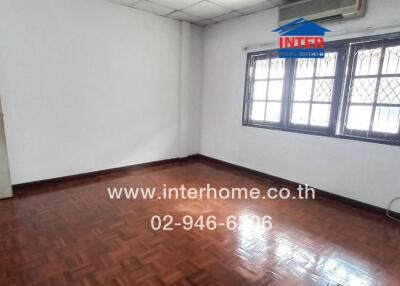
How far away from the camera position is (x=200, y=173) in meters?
4.51

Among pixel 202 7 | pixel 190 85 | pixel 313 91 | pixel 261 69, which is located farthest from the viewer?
pixel 190 85

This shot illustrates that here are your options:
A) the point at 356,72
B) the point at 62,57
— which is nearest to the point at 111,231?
the point at 62,57

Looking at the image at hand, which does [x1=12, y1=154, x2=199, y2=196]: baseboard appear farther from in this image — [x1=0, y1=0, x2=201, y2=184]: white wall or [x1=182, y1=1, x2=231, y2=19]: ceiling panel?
[x1=182, y1=1, x2=231, y2=19]: ceiling panel

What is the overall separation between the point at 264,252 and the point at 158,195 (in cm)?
168

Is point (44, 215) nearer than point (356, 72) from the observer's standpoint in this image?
Yes

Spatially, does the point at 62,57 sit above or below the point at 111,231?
above

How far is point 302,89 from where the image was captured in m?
3.70

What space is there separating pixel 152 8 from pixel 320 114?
312cm

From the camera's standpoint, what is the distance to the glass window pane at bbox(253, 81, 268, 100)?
4.19 meters

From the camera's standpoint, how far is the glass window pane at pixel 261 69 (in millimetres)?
4133

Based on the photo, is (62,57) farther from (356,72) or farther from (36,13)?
(356,72)

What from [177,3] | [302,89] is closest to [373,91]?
[302,89]

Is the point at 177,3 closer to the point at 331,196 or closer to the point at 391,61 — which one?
the point at 391,61

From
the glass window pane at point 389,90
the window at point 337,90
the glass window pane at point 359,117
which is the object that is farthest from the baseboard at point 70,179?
the glass window pane at point 389,90
